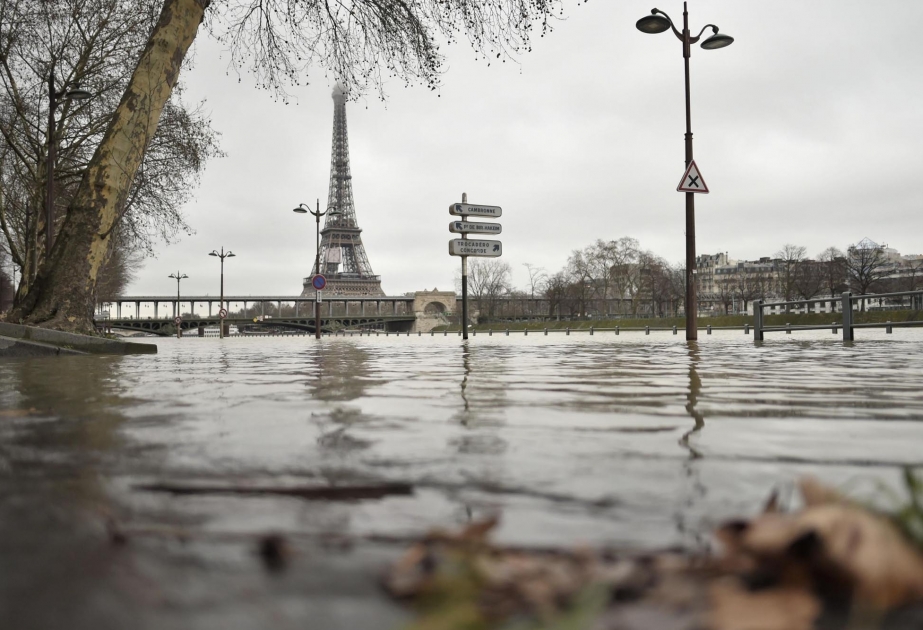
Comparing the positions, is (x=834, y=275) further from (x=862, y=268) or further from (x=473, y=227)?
(x=473, y=227)

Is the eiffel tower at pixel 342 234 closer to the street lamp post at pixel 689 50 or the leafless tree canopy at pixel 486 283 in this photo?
the leafless tree canopy at pixel 486 283

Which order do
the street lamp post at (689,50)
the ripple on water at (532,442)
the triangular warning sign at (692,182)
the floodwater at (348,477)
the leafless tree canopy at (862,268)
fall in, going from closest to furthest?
1. the floodwater at (348,477)
2. the ripple on water at (532,442)
3. the triangular warning sign at (692,182)
4. the street lamp post at (689,50)
5. the leafless tree canopy at (862,268)

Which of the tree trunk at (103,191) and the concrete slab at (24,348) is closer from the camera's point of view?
the concrete slab at (24,348)

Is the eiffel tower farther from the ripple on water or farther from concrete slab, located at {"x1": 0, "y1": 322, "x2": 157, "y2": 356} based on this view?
the ripple on water

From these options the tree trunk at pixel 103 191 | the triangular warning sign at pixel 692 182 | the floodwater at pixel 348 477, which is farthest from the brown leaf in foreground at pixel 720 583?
the triangular warning sign at pixel 692 182

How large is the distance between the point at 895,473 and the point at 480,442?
1045 mm

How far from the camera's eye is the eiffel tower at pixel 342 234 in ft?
303

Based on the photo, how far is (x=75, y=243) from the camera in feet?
35.7

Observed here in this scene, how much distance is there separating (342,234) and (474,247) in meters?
77.0

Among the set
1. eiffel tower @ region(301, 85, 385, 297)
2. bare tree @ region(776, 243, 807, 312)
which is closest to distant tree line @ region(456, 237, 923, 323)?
bare tree @ region(776, 243, 807, 312)

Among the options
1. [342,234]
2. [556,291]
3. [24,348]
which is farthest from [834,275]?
[24,348]

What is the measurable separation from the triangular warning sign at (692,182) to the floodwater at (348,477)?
10248 millimetres

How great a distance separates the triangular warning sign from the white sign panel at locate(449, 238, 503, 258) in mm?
7733

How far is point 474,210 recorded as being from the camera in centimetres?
2016
